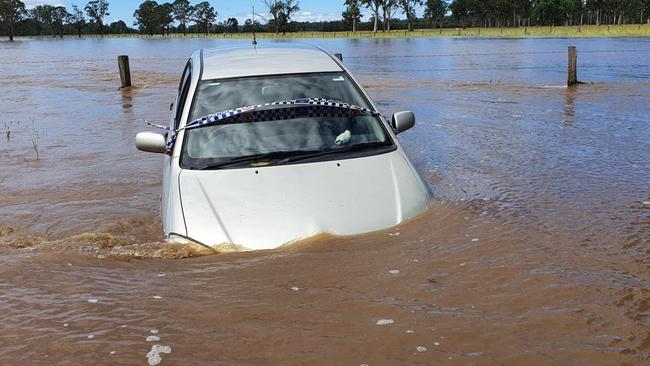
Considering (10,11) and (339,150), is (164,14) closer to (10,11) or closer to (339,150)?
(10,11)

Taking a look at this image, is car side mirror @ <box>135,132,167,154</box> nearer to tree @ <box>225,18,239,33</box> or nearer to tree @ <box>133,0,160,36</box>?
tree @ <box>225,18,239,33</box>

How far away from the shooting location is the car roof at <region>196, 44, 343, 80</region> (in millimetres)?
5258

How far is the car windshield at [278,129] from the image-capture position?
453 centimetres

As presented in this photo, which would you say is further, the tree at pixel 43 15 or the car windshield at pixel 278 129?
the tree at pixel 43 15

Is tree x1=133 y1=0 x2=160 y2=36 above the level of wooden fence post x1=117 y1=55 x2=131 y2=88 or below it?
above

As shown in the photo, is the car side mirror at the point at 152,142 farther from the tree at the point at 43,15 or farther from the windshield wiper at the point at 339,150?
the tree at the point at 43,15

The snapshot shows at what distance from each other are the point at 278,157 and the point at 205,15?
145186mm

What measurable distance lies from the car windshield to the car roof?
0.26 ft

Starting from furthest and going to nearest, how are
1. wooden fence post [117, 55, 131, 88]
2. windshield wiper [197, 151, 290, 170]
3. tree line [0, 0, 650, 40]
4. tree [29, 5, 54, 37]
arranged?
tree [29, 5, 54, 37] < tree line [0, 0, 650, 40] < wooden fence post [117, 55, 131, 88] < windshield wiper [197, 151, 290, 170]

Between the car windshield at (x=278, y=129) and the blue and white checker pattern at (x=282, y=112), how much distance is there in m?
0.03

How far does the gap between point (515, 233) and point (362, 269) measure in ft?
4.81

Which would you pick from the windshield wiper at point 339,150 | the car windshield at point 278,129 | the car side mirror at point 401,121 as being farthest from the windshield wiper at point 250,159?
the car side mirror at point 401,121

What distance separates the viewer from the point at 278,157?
4480 millimetres

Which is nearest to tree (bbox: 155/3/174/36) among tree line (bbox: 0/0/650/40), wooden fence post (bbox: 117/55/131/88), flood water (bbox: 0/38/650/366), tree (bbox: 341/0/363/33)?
tree line (bbox: 0/0/650/40)
